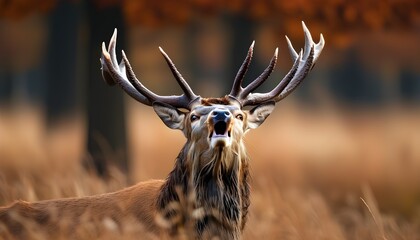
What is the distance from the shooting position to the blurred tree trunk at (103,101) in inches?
515

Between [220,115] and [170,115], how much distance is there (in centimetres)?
80

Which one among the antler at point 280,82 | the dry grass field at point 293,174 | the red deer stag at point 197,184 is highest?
the antler at point 280,82

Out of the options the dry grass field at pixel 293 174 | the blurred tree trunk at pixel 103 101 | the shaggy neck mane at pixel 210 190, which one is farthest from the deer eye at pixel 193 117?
the blurred tree trunk at pixel 103 101

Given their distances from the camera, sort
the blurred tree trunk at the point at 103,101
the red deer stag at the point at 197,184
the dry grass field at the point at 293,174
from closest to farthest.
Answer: the red deer stag at the point at 197,184, the dry grass field at the point at 293,174, the blurred tree trunk at the point at 103,101

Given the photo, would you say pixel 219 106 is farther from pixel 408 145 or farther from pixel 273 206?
pixel 408 145

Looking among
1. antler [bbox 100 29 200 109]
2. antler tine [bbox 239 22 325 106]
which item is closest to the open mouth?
antler [bbox 100 29 200 109]

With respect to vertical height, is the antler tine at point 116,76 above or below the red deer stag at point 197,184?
above

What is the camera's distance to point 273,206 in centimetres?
962

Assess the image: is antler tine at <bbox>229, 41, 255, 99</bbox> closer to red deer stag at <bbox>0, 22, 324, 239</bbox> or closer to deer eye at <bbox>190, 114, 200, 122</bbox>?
red deer stag at <bbox>0, 22, 324, 239</bbox>

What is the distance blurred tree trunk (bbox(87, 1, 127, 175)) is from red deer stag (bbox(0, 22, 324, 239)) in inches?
213

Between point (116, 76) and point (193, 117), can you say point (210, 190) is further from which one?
point (116, 76)

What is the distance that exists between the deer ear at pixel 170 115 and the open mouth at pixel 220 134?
0.66 meters

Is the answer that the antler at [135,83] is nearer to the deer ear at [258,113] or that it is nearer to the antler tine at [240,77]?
the antler tine at [240,77]

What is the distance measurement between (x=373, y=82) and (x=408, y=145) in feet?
60.9
